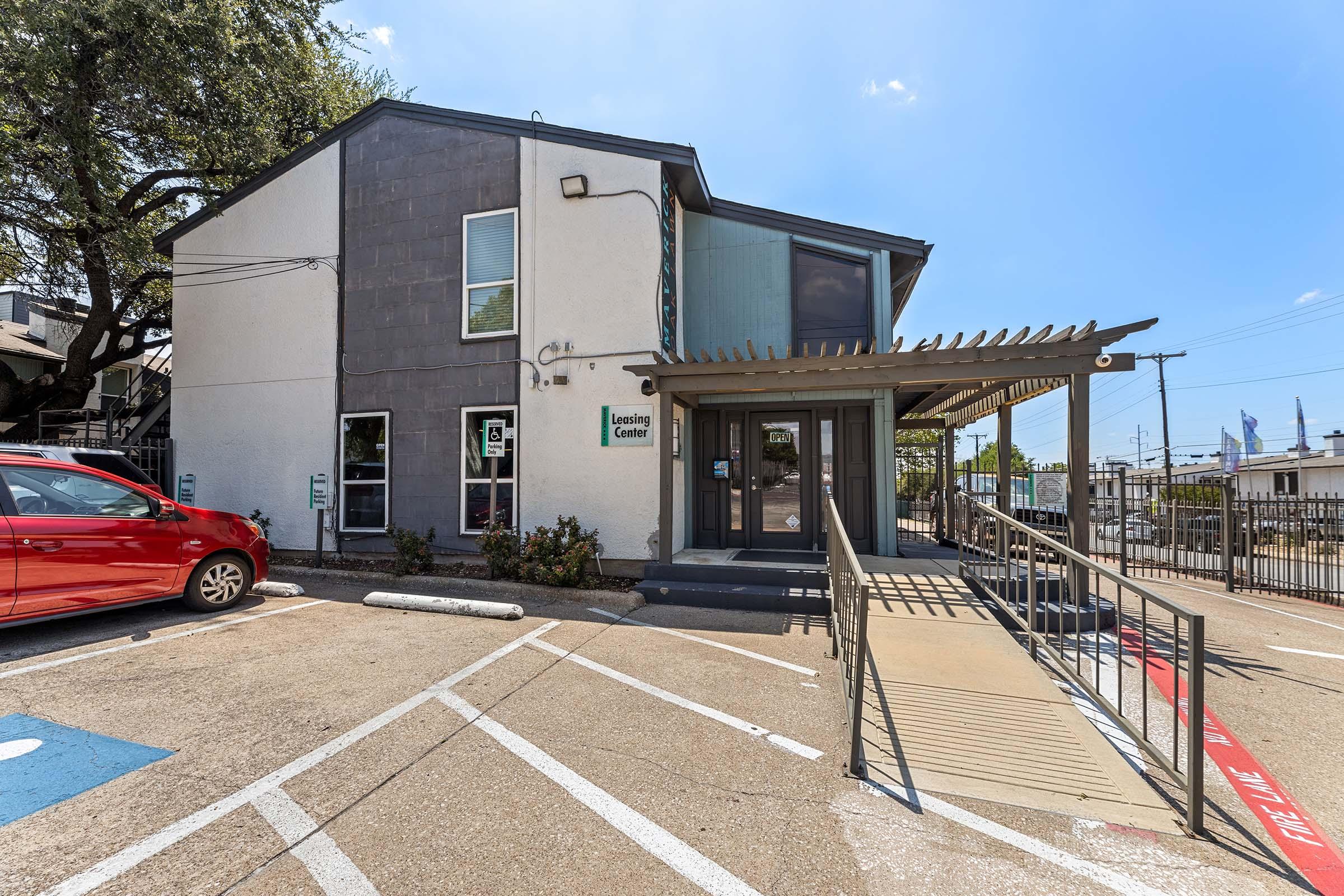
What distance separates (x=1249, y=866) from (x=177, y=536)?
7912 mm

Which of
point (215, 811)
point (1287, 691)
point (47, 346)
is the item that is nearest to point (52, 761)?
point (215, 811)

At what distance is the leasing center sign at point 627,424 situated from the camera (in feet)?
25.5

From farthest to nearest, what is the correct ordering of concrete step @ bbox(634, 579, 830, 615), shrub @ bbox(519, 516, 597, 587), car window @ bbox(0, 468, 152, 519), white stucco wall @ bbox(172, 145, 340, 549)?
white stucco wall @ bbox(172, 145, 340, 549) < shrub @ bbox(519, 516, 597, 587) < concrete step @ bbox(634, 579, 830, 615) < car window @ bbox(0, 468, 152, 519)

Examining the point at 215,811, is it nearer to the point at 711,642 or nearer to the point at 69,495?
the point at 711,642

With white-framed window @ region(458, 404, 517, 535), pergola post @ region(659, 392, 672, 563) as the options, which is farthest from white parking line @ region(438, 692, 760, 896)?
white-framed window @ region(458, 404, 517, 535)

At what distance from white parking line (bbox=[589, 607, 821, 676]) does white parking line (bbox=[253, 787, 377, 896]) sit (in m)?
3.19

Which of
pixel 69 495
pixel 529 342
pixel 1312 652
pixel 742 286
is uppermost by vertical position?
pixel 742 286

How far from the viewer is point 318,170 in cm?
977

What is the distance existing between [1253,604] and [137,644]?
1259 cm

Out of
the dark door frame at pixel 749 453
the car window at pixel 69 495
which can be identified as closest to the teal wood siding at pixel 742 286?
the dark door frame at pixel 749 453

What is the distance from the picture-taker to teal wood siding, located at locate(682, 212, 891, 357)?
344 inches

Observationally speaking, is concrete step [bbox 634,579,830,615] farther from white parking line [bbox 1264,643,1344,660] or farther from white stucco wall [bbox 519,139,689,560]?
white parking line [bbox 1264,643,1344,660]

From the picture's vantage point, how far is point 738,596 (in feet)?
21.7

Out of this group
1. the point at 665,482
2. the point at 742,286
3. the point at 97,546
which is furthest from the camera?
the point at 742,286
